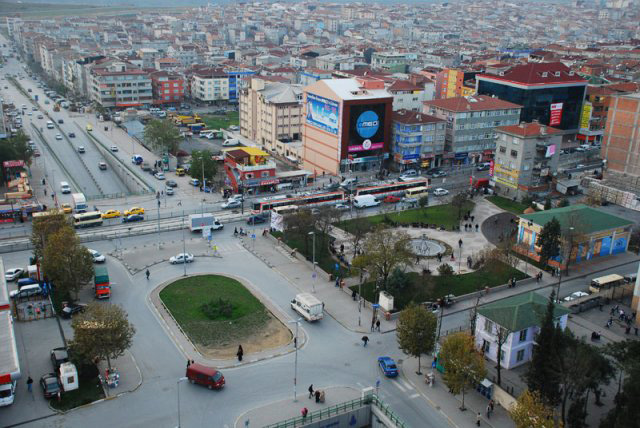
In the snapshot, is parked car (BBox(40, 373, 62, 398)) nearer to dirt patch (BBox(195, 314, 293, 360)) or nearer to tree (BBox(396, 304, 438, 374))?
dirt patch (BBox(195, 314, 293, 360))

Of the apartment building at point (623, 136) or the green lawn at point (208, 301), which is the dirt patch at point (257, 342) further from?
the apartment building at point (623, 136)

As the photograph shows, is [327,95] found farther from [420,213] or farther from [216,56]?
[216,56]

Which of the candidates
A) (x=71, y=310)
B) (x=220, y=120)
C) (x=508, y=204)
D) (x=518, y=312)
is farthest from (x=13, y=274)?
(x=220, y=120)

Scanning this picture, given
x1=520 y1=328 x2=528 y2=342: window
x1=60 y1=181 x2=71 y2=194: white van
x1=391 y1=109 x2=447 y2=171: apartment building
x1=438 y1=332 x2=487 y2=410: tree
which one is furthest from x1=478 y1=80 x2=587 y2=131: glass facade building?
x1=438 y1=332 x2=487 y2=410: tree

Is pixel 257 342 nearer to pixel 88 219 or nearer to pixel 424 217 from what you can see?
pixel 88 219

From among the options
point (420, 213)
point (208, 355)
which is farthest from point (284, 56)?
point (208, 355)

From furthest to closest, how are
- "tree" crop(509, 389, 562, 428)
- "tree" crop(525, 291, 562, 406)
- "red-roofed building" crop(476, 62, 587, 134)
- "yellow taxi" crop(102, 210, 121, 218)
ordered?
"red-roofed building" crop(476, 62, 587, 134) → "yellow taxi" crop(102, 210, 121, 218) → "tree" crop(525, 291, 562, 406) → "tree" crop(509, 389, 562, 428)
